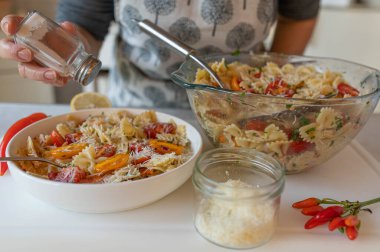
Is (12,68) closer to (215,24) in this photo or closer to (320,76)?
(215,24)

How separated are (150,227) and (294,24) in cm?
95

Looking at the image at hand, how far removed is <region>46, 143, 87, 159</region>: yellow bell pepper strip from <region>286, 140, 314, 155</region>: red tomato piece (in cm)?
35

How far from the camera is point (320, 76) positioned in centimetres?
85

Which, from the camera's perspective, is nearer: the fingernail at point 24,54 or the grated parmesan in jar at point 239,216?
the grated parmesan in jar at point 239,216

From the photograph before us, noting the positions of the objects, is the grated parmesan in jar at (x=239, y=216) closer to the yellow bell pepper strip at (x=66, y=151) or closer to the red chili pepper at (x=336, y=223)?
the red chili pepper at (x=336, y=223)

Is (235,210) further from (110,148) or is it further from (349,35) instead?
(349,35)

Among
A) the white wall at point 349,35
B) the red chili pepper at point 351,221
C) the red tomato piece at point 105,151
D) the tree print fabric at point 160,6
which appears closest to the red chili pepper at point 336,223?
the red chili pepper at point 351,221

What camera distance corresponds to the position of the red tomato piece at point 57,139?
734 mm

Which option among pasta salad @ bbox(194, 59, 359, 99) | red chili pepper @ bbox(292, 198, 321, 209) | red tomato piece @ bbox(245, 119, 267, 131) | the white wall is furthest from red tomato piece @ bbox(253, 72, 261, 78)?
the white wall

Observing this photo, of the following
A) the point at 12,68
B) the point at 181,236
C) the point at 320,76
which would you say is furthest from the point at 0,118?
the point at 12,68

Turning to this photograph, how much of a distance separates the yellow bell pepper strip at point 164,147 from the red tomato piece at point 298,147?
19 cm

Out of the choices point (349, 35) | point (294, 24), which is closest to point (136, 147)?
point (294, 24)

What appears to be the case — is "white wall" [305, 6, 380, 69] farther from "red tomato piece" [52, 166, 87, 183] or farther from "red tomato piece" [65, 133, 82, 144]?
"red tomato piece" [52, 166, 87, 183]

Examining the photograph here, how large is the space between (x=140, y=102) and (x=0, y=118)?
0.40m
